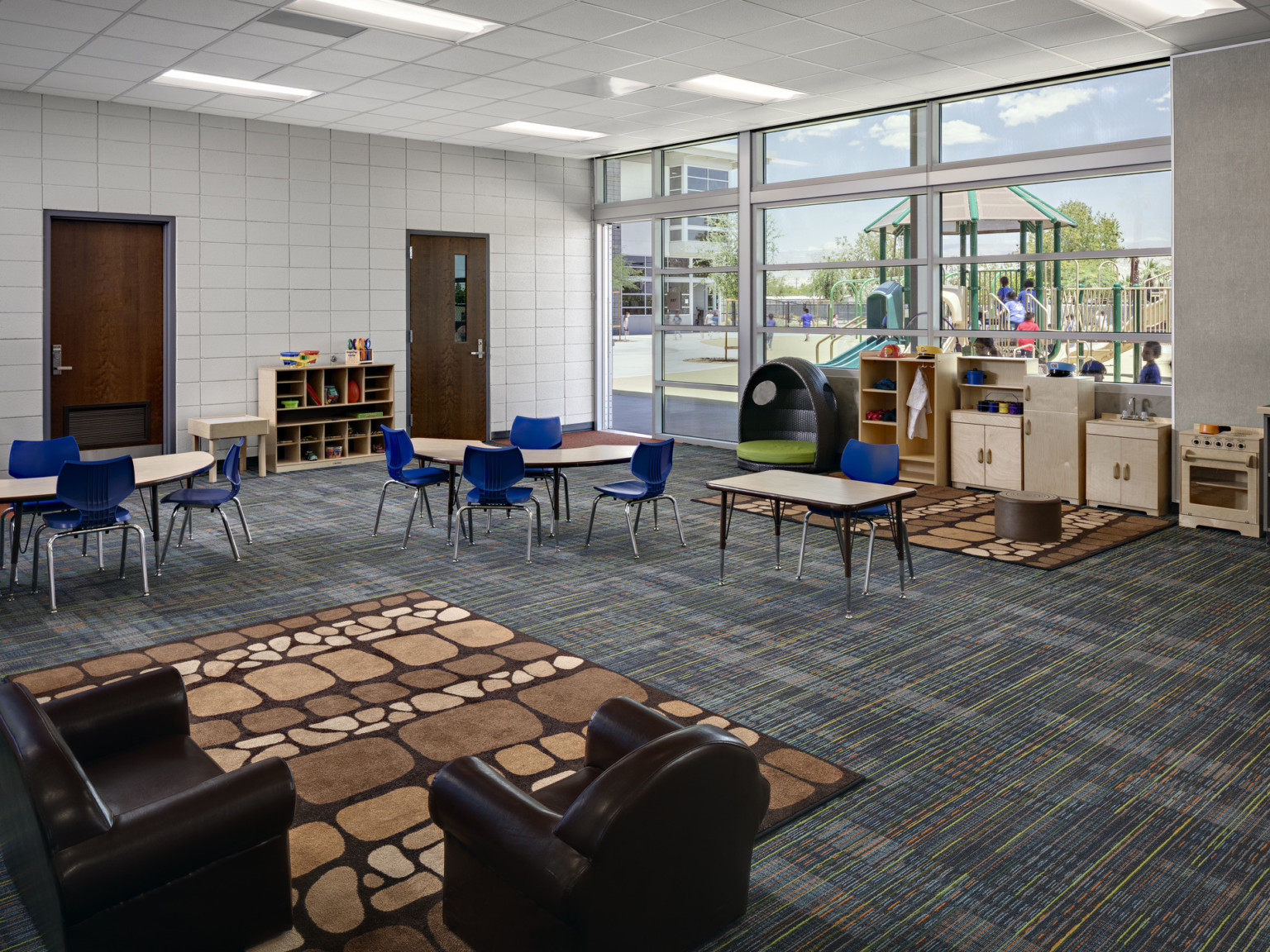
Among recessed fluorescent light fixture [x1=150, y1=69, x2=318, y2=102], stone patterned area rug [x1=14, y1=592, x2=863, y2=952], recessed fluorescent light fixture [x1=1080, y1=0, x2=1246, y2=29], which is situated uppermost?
recessed fluorescent light fixture [x1=150, y1=69, x2=318, y2=102]

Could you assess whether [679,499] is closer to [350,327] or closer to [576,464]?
[576,464]

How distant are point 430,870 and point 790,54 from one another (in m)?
6.76

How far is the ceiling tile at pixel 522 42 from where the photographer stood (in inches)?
285

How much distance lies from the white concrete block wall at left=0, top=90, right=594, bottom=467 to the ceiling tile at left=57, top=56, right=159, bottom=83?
131 centimetres

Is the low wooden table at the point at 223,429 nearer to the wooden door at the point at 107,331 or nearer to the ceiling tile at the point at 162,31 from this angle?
the wooden door at the point at 107,331

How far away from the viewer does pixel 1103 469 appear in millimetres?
8305

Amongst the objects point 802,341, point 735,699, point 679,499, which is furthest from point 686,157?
point 735,699

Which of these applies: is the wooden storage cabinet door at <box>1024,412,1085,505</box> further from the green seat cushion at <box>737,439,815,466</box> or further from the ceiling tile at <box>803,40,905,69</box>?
the ceiling tile at <box>803,40,905,69</box>

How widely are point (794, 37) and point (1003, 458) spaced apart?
13.0ft

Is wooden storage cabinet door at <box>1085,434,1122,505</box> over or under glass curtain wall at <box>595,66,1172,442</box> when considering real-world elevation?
under

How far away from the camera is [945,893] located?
3023mm

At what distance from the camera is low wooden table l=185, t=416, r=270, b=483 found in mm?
10031

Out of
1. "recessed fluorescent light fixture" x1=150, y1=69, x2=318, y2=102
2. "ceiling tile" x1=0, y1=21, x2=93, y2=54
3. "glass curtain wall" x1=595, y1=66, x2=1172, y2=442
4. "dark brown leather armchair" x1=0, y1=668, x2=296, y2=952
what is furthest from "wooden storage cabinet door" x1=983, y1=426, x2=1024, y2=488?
"ceiling tile" x1=0, y1=21, x2=93, y2=54

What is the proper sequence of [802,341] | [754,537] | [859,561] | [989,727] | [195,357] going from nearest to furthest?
1. [989,727]
2. [859,561]
3. [754,537]
4. [195,357]
5. [802,341]
